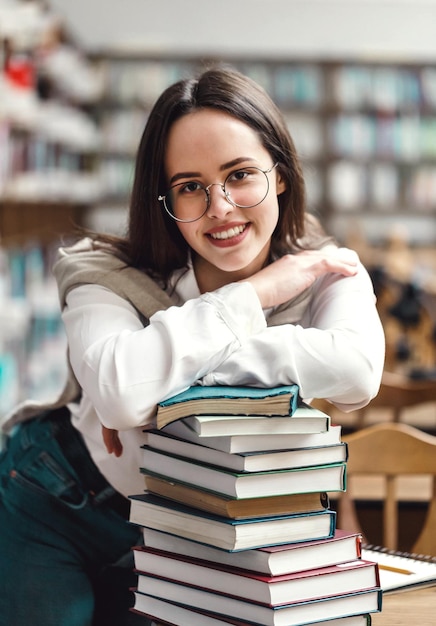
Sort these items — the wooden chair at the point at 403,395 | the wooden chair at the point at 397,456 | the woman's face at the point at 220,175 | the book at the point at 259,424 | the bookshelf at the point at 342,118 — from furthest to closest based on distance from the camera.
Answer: the bookshelf at the point at 342,118 < the wooden chair at the point at 403,395 < the wooden chair at the point at 397,456 < the woman's face at the point at 220,175 < the book at the point at 259,424

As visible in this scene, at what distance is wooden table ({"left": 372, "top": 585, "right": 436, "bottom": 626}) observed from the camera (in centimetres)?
109

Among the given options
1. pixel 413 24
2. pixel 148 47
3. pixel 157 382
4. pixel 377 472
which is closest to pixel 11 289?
pixel 377 472

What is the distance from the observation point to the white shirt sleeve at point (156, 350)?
1094 millimetres

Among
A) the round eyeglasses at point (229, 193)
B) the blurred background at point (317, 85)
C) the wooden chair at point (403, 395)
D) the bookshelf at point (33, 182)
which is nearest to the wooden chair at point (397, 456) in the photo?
the round eyeglasses at point (229, 193)

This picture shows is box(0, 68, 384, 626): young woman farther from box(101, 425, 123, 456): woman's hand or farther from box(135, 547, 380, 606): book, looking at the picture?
box(135, 547, 380, 606): book

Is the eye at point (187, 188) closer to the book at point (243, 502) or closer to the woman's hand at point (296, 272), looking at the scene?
the woman's hand at point (296, 272)

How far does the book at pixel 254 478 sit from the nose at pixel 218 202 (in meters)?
0.33

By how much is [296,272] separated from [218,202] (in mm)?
163

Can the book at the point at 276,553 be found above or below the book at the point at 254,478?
below

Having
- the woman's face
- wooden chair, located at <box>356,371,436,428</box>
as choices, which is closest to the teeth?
the woman's face

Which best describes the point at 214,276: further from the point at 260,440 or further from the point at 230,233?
the point at 260,440

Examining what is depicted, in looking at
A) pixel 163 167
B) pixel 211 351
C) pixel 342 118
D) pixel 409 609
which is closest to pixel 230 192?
pixel 163 167

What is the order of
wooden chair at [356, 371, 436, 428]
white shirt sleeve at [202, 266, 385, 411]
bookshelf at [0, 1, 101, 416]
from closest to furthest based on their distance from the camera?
1. white shirt sleeve at [202, 266, 385, 411]
2. wooden chair at [356, 371, 436, 428]
3. bookshelf at [0, 1, 101, 416]

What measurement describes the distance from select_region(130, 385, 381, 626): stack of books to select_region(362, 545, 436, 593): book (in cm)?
15
